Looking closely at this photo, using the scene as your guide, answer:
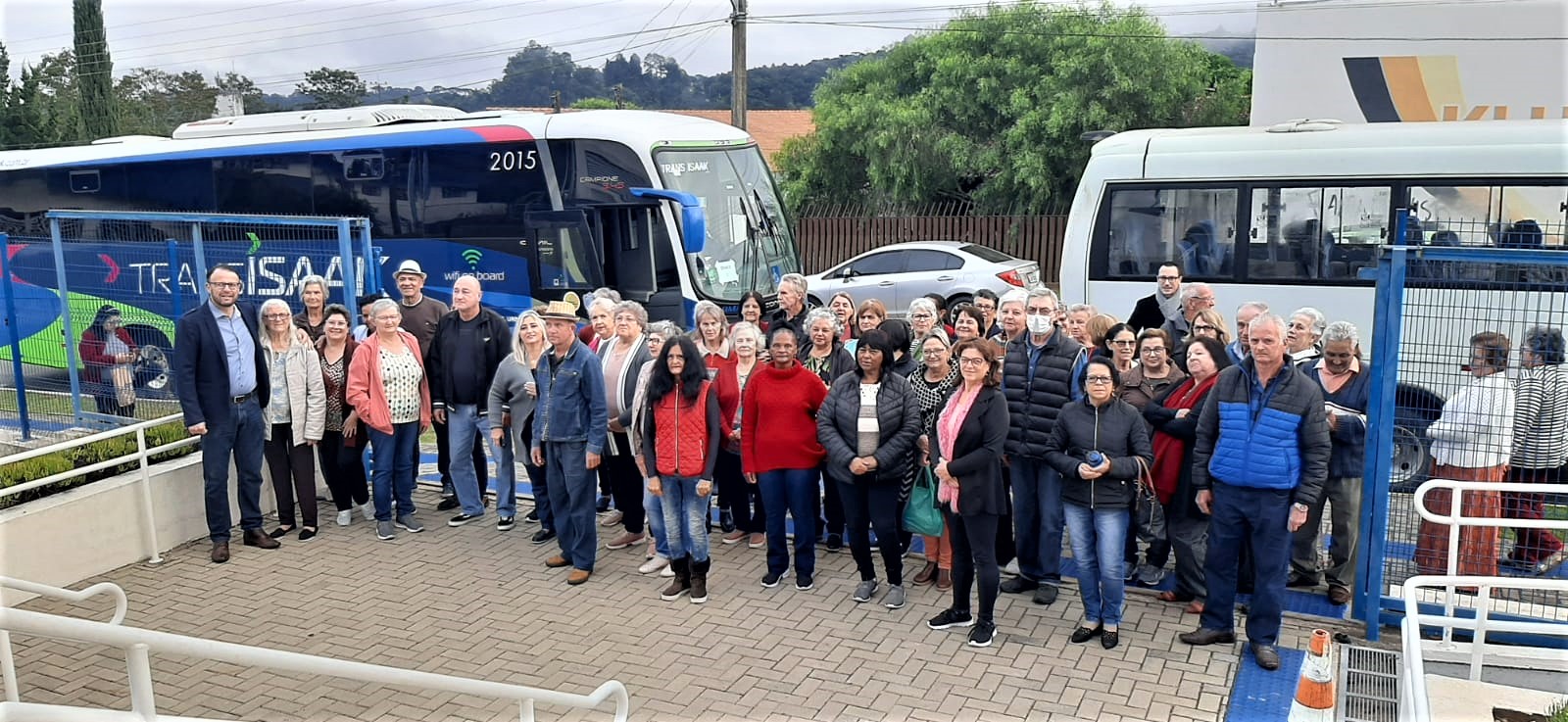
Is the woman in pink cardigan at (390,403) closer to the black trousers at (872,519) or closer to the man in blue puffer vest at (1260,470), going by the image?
the black trousers at (872,519)

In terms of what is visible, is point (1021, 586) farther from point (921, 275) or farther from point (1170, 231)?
point (921, 275)

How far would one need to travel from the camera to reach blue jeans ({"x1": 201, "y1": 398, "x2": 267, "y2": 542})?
302 inches

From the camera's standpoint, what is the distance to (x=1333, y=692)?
5.20 meters

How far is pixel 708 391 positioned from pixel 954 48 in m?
19.5

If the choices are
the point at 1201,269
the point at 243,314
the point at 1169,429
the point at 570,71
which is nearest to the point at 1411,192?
the point at 1201,269

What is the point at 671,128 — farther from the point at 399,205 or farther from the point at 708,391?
the point at 708,391

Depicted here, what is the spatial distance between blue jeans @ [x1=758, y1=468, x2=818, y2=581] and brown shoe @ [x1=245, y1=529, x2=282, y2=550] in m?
3.57

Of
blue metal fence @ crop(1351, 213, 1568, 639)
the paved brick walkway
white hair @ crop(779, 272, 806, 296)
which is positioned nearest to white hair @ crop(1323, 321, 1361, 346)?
blue metal fence @ crop(1351, 213, 1568, 639)

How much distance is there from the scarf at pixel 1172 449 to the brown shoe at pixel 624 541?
11.2 ft

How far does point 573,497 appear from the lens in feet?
23.3

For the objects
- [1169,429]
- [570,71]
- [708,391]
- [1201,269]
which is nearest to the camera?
[1169,429]

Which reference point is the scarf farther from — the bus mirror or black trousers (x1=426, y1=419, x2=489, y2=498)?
the bus mirror

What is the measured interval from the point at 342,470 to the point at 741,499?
9.70 ft

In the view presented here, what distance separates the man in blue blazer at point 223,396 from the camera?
292 inches
